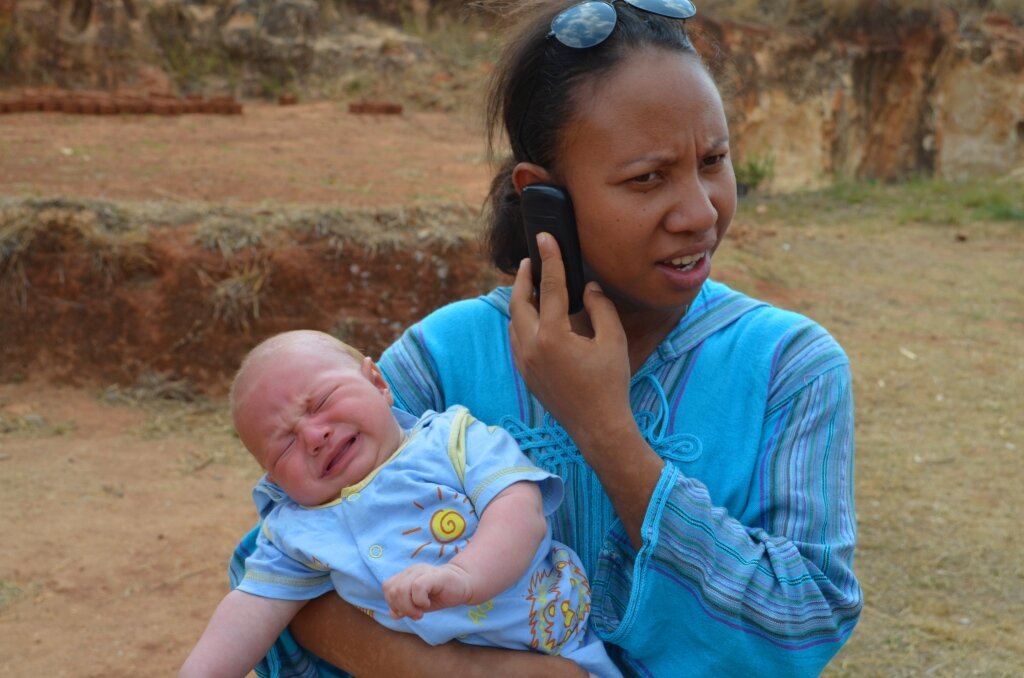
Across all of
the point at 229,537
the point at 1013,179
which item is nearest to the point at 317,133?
the point at 229,537

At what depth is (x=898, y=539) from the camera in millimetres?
4562

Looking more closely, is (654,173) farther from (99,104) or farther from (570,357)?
(99,104)

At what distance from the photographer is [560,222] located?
→ 6.03ft

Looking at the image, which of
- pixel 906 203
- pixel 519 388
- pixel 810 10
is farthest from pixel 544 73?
pixel 810 10

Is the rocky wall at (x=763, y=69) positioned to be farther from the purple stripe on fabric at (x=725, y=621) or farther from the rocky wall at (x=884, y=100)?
the purple stripe on fabric at (x=725, y=621)

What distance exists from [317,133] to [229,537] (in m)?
6.41

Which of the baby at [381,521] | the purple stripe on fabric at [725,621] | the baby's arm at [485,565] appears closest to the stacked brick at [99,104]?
the baby at [381,521]

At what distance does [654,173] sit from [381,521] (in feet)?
2.32

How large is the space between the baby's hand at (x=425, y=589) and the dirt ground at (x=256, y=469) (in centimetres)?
236

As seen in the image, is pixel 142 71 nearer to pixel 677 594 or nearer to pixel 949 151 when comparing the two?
pixel 949 151

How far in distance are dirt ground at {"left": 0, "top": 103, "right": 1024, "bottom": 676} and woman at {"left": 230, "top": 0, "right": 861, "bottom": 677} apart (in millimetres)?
2131

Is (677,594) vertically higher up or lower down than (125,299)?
higher up

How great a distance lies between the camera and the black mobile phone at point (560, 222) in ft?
6.03

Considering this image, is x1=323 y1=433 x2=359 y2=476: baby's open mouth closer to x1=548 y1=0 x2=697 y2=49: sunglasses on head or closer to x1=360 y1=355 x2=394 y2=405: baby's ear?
x1=360 y1=355 x2=394 y2=405: baby's ear
